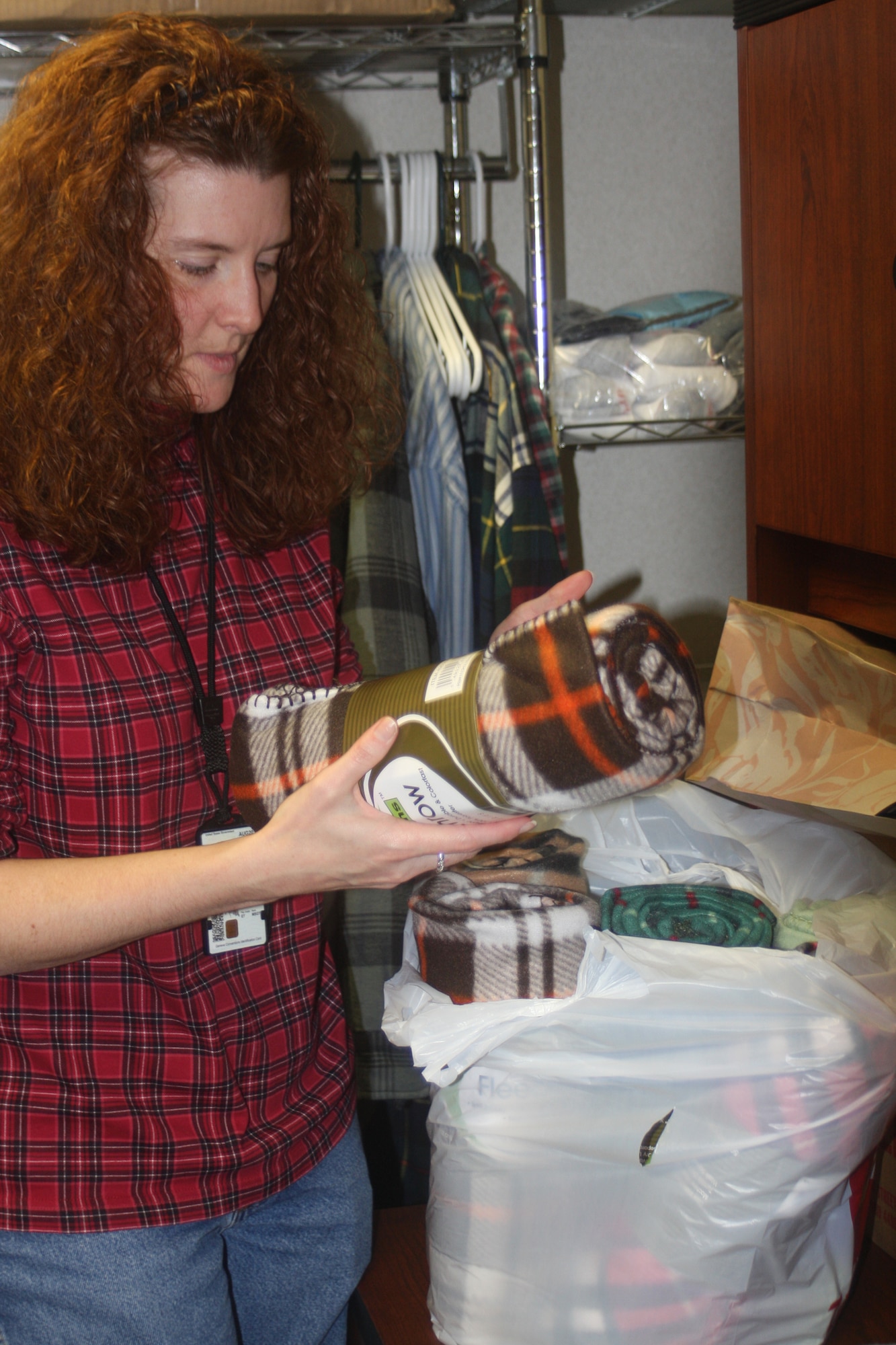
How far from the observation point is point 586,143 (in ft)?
5.32

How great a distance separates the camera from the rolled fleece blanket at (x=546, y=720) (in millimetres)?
613

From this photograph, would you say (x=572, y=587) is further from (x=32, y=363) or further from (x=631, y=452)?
(x=631, y=452)

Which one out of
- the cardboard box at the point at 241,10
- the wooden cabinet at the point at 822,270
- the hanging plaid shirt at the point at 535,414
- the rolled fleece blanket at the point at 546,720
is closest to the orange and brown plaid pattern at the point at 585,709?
the rolled fleece blanket at the point at 546,720

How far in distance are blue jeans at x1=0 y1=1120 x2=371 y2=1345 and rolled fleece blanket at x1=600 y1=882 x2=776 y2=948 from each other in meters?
0.30

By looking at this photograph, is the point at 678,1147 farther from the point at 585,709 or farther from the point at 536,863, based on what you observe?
the point at 585,709

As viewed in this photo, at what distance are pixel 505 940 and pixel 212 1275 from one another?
33cm

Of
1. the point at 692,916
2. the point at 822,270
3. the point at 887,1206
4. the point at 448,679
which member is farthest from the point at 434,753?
the point at 887,1206

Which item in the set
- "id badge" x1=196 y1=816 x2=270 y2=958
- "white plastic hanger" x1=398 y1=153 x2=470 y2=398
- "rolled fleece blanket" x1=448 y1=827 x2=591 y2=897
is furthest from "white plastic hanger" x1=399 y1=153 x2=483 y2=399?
"id badge" x1=196 y1=816 x2=270 y2=958

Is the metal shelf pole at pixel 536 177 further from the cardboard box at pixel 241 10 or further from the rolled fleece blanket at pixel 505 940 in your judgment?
the rolled fleece blanket at pixel 505 940

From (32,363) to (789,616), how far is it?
692 millimetres

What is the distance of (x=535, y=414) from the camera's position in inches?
50.1

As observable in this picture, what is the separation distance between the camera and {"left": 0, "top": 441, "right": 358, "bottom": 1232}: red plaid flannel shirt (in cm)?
77

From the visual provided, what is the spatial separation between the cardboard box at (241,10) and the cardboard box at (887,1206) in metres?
1.26

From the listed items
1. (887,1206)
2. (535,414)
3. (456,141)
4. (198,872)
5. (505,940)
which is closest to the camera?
(198,872)
